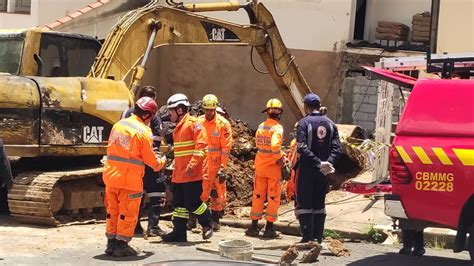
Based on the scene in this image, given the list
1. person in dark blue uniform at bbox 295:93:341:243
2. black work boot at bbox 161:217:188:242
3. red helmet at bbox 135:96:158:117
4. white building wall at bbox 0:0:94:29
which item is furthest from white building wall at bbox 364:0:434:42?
red helmet at bbox 135:96:158:117

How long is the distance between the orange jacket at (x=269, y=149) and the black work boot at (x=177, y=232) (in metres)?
1.53

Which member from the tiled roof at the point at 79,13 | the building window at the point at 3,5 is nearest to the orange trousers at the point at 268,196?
the tiled roof at the point at 79,13

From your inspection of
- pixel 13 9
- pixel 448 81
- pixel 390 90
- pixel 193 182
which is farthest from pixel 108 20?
pixel 448 81

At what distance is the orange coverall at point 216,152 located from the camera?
11453mm

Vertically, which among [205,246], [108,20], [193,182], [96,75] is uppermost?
[108,20]

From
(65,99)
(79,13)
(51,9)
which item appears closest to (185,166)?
(65,99)

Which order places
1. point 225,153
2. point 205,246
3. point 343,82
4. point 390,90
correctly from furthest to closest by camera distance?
point 343,82 < point 390,90 < point 225,153 < point 205,246

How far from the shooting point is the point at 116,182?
8.98 meters

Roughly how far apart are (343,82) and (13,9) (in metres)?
12.0

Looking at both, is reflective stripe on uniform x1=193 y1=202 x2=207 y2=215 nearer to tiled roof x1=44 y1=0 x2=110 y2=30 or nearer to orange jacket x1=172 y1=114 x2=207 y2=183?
orange jacket x1=172 y1=114 x2=207 y2=183

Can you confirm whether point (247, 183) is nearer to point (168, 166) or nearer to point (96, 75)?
point (168, 166)

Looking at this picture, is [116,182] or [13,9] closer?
[116,182]

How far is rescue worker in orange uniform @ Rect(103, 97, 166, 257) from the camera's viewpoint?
9.02 metres

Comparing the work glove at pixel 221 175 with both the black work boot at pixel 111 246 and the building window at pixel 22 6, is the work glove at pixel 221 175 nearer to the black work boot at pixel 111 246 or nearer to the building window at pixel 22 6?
the black work boot at pixel 111 246
